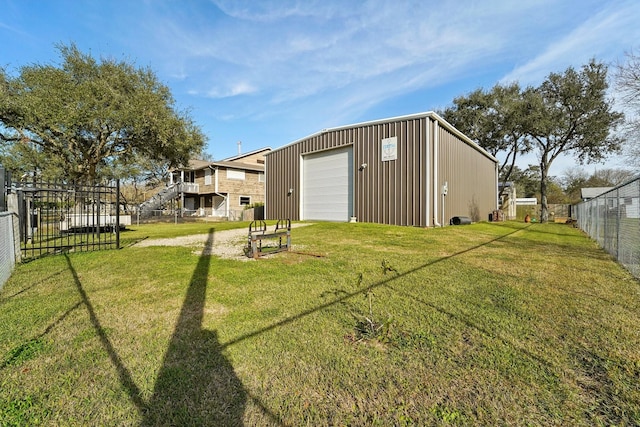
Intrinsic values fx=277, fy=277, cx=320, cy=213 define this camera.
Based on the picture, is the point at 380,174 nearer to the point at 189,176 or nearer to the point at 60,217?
the point at 60,217

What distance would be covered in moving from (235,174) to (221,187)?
187cm

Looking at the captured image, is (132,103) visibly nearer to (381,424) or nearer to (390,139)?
(390,139)

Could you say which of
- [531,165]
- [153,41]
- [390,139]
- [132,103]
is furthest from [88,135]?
[531,165]

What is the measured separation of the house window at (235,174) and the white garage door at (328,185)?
12.0 m

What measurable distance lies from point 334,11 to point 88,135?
1513 centimetres

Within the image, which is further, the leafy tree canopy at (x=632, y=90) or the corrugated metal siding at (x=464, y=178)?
the corrugated metal siding at (x=464, y=178)

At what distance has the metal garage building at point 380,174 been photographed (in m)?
11.6

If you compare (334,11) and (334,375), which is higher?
(334,11)

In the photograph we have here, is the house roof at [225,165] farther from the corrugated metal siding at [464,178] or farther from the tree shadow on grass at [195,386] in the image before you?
the tree shadow on grass at [195,386]

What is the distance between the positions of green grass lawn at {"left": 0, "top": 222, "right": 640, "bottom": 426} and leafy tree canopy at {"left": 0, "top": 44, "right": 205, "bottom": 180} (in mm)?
13126

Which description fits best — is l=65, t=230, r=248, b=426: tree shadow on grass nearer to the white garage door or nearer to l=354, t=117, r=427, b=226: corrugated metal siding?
l=354, t=117, r=427, b=226: corrugated metal siding

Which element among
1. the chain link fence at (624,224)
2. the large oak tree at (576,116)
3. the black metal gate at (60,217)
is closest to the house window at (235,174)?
the black metal gate at (60,217)

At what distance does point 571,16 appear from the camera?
1048 cm

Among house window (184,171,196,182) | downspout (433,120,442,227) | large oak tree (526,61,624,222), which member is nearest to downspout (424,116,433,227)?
downspout (433,120,442,227)
